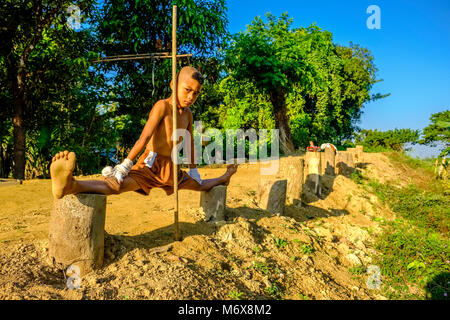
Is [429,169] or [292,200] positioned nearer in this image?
[292,200]

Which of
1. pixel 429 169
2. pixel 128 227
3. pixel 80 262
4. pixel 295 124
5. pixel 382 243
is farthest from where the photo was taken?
pixel 295 124

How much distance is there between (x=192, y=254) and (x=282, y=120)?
11.6 meters

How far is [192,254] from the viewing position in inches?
123

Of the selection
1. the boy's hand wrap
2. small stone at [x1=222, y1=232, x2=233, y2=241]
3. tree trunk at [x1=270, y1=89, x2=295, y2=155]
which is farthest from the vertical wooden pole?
tree trunk at [x1=270, y1=89, x2=295, y2=155]

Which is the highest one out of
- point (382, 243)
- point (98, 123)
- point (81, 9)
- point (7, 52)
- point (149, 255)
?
point (81, 9)

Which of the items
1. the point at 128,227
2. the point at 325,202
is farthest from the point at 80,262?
the point at 325,202

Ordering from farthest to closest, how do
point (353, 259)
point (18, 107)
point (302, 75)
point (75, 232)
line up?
point (302, 75) < point (18, 107) < point (353, 259) < point (75, 232)

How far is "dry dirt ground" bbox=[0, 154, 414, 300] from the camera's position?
2436 mm

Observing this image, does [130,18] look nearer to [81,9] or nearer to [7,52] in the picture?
[81,9]

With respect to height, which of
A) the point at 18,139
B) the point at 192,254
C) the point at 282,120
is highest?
the point at 282,120

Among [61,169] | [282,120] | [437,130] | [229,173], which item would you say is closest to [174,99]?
[61,169]

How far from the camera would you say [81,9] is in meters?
7.49

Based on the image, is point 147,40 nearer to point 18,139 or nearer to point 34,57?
point 34,57

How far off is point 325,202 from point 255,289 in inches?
200
